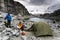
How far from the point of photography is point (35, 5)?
67.9 meters

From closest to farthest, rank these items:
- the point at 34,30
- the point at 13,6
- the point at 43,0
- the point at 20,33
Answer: the point at 20,33 → the point at 34,30 → the point at 13,6 → the point at 43,0

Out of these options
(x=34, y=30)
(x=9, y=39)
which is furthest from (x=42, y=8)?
(x=9, y=39)

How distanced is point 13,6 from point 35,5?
23204mm

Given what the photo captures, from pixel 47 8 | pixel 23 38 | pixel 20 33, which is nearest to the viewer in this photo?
pixel 23 38

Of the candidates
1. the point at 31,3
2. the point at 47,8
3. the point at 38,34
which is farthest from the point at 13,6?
the point at 38,34

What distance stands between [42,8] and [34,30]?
4885cm

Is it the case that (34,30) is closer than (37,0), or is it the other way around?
(34,30)

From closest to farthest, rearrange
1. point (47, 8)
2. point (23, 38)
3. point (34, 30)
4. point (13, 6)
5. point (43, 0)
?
1. point (23, 38)
2. point (34, 30)
3. point (13, 6)
4. point (43, 0)
5. point (47, 8)

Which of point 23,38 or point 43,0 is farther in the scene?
point 43,0

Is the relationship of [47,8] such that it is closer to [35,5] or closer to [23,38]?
[35,5]

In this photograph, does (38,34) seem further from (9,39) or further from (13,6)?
(13,6)

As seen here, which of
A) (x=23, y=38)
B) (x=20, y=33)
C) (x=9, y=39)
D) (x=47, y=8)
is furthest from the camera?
(x=47, y=8)

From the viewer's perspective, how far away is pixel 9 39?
13398 mm

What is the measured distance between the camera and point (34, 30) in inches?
681
